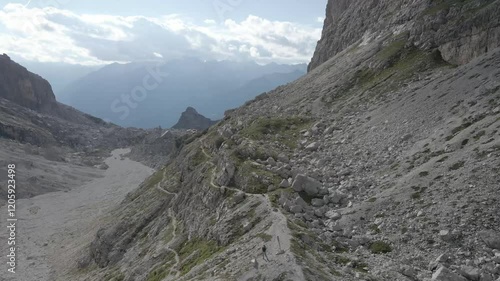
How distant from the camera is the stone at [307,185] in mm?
49531

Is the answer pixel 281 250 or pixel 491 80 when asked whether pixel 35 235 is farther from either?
pixel 491 80

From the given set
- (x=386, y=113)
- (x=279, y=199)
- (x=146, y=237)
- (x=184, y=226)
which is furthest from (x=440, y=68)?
(x=146, y=237)

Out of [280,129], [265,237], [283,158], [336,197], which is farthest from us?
[280,129]

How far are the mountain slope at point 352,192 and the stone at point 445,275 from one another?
0.09 meters

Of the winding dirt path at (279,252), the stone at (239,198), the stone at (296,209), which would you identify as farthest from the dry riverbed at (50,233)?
the winding dirt path at (279,252)

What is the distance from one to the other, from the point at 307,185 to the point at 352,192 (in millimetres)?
5463

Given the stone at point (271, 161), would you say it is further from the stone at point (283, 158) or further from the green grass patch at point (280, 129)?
Result: the green grass patch at point (280, 129)

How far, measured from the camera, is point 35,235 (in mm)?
142500

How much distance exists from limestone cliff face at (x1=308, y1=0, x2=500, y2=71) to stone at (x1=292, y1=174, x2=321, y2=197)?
148 ft

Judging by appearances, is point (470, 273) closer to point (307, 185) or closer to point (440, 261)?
point (440, 261)

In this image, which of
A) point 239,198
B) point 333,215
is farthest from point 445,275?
point 239,198

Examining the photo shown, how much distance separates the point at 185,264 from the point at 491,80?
162 feet

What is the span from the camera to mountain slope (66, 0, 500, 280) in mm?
34188

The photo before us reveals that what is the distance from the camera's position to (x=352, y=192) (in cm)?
4778
